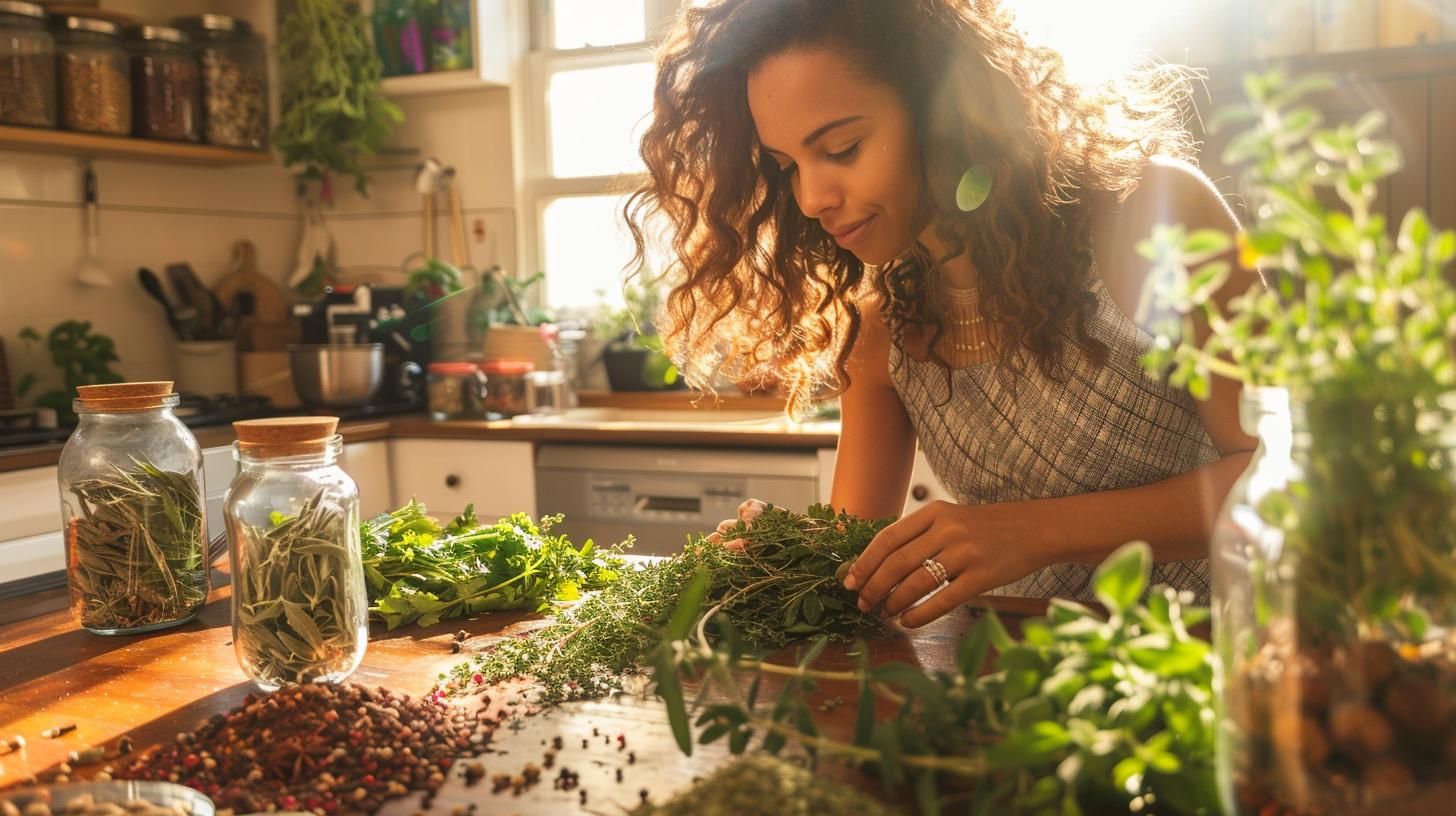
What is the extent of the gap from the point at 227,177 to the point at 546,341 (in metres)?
1.22

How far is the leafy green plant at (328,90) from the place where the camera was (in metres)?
3.67

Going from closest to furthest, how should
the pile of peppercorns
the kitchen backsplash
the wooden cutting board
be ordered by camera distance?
the pile of peppercorns → the kitchen backsplash → the wooden cutting board

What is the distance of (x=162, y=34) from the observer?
11.1 ft

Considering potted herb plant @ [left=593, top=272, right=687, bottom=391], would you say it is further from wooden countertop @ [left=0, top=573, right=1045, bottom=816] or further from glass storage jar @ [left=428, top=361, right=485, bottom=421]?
wooden countertop @ [left=0, top=573, right=1045, bottom=816]

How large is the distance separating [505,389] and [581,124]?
3.26 feet

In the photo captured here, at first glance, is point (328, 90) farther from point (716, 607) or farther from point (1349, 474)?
point (1349, 474)

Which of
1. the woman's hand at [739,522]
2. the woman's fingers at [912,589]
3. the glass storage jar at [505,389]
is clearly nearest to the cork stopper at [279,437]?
the woman's hand at [739,522]

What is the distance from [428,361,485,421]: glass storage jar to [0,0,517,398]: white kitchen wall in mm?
432

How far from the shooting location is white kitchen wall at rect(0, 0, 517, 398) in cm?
334

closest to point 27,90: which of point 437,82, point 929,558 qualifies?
point 437,82

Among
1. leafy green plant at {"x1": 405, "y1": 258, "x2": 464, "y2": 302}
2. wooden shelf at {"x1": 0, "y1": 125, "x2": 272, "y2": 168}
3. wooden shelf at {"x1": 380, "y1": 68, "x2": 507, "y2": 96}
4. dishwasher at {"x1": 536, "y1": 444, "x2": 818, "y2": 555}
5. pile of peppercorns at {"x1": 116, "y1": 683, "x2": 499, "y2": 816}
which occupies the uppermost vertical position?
wooden shelf at {"x1": 380, "y1": 68, "x2": 507, "y2": 96}

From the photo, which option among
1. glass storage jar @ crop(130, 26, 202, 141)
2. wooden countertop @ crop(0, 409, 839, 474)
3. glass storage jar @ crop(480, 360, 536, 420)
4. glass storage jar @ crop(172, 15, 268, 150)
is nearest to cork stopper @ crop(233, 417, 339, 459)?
wooden countertop @ crop(0, 409, 839, 474)

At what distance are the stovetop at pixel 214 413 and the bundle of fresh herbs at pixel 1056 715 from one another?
2.39 metres

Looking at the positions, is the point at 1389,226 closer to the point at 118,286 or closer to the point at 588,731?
the point at 588,731
